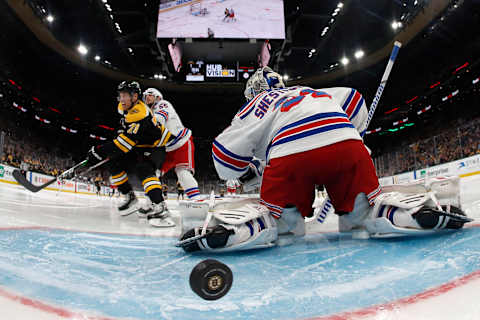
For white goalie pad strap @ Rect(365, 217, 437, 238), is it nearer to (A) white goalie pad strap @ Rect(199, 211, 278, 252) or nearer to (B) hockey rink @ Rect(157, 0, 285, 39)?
(A) white goalie pad strap @ Rect(199, 211, 278, 252)

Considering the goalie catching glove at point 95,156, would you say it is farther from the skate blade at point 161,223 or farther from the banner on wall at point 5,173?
the banner on wall at point 5,173

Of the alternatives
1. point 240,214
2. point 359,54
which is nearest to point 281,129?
point 240,214

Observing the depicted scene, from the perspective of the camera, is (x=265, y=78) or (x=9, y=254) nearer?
(x=9, y=254)

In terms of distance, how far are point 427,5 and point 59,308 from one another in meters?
10.5

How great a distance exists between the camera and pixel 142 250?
1036 mm

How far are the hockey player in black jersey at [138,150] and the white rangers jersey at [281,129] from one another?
106 centimetres

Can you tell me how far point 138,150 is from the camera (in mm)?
2291

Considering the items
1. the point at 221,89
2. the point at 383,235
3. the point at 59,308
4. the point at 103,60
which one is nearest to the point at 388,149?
the point at 221,89

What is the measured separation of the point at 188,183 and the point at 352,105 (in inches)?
69.1

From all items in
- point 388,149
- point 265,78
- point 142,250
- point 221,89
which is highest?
point 221,89

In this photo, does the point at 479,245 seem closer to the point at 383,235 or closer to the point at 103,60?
the point at 383,235

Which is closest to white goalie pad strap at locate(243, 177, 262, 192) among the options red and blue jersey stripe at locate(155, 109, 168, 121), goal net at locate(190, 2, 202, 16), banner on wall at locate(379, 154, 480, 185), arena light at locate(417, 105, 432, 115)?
red and blue jersey stripe at locate(155, 109, 168, 121)

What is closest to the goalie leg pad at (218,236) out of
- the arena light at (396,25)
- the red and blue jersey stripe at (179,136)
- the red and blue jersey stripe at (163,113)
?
the red and blue jersey stripe at (179,136)

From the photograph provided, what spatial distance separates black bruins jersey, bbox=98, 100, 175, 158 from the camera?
2.01 metres
